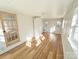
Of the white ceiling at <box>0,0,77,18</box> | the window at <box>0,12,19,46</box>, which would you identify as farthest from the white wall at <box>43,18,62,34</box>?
the white ceiling at <box>0,0,77,18</box>

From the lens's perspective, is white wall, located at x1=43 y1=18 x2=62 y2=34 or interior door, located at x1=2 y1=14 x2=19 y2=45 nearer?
interior door, located at x1=2 y1=14 x2=19 y2=45

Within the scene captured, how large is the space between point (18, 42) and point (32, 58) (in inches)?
81.6

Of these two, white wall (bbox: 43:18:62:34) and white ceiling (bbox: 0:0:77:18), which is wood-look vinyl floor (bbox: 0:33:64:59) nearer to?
white ceiling (bbox: 0:0:77:18)

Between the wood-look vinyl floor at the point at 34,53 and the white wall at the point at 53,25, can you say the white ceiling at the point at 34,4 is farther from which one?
the white wall at the point at 53,25

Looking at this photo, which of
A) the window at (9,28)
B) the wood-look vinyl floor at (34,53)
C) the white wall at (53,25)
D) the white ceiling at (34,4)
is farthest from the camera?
the white wall at (53,25)

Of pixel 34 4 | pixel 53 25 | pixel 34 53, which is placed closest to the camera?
pixel 34 4

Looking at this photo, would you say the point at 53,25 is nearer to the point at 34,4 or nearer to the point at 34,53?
the point at 34,53

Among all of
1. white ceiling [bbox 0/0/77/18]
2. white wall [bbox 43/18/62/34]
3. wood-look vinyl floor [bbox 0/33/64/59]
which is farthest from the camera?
white wall [bbox 43/18/62/34]

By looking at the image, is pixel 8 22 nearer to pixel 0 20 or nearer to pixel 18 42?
pixel 0 20

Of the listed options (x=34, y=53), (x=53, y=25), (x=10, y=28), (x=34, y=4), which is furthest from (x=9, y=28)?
(x=53, y=25)

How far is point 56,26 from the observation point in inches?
435

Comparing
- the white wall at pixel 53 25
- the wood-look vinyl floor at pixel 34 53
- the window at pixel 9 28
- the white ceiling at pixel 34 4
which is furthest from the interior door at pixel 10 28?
the white wall at pixel 53 25

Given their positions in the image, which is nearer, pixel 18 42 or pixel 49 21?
pixel 18 42

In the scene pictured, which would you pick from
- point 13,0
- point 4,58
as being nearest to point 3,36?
point 4,58
